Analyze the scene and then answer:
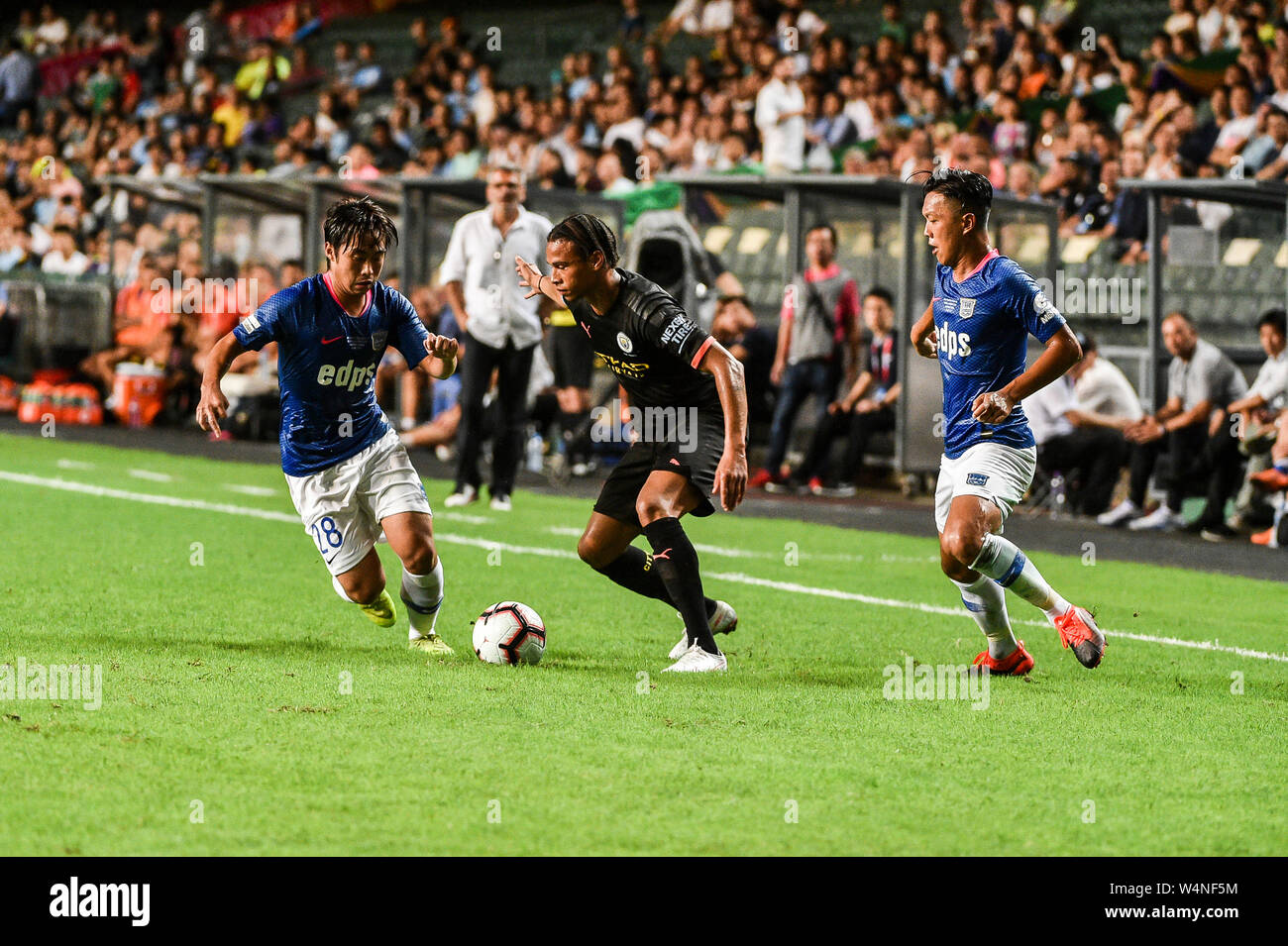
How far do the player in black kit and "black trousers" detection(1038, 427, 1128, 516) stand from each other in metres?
7.26

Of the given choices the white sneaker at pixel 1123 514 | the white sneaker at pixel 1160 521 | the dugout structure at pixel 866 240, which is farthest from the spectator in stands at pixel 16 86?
the white sneaker at pixel 1160 521

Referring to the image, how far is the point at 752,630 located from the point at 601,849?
389 centimetres

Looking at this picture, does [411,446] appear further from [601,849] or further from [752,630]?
[601,849]

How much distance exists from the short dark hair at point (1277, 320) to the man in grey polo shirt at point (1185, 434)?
0.48m

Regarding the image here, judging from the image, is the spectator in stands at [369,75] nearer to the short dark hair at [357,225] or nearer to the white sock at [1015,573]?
the short dark hair at [357,225]

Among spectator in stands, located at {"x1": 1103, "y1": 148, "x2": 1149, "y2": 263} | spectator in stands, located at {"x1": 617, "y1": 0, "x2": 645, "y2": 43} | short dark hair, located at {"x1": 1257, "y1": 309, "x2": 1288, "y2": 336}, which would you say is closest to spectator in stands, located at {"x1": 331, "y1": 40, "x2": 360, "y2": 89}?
spectator in stands, located at {"x1": 617, "y1": 0, "x2": 645, "y2": 43}

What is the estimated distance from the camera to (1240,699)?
22.2 ft

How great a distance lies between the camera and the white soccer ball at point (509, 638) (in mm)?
7004

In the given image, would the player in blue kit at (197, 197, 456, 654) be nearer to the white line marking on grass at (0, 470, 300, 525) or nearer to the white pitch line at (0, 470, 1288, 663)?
the white pitch line at (0, 470, 1288, 663)

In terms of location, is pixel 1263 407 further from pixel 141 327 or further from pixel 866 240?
pixel 141 327

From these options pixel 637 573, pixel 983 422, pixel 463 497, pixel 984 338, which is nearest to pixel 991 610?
pixel 983 422

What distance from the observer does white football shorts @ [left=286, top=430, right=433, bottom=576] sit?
23.8ft

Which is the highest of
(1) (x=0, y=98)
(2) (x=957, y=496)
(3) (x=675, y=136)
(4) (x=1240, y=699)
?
(1) (x=0, y=98)
